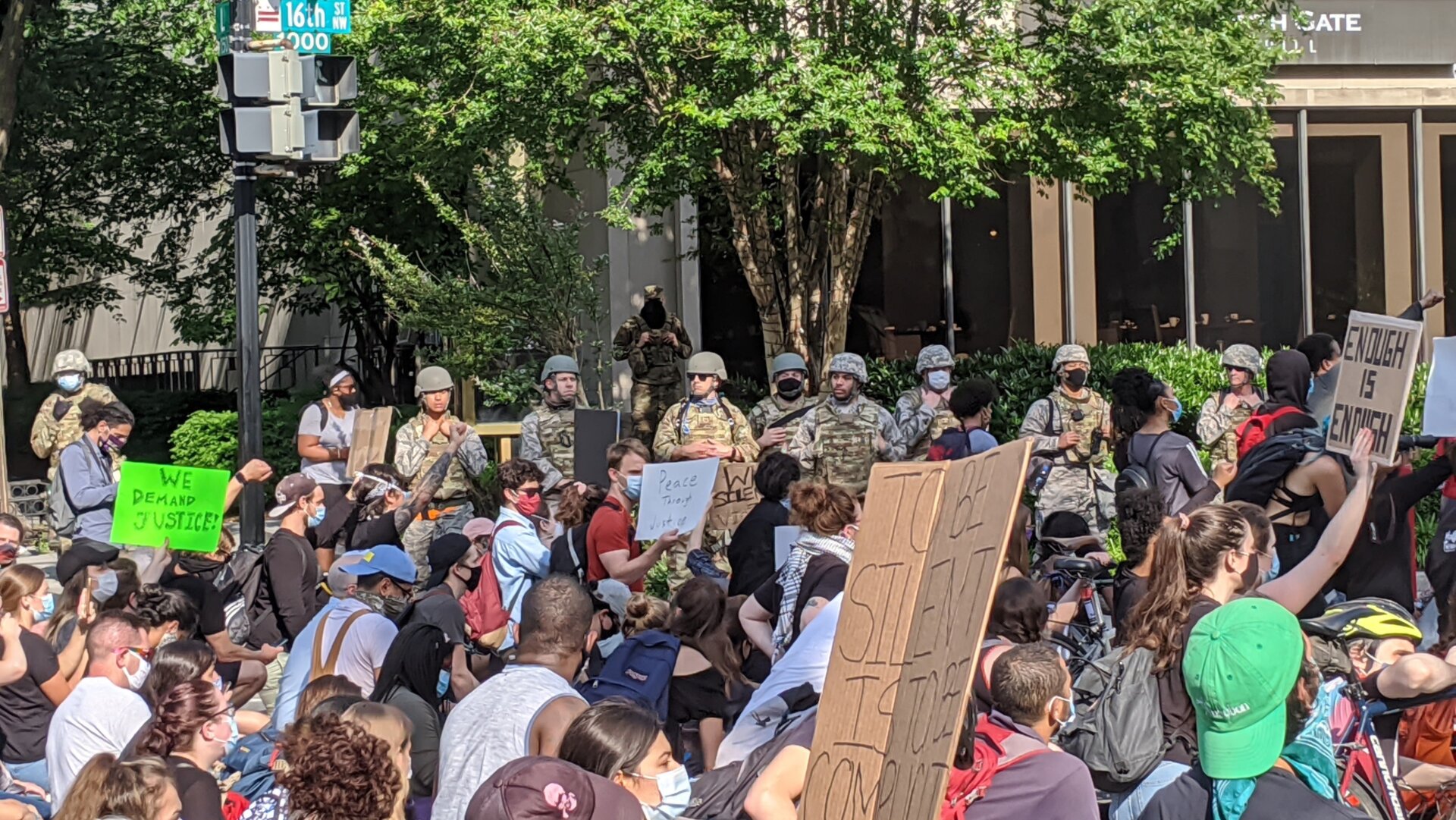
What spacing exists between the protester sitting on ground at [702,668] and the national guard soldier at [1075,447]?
3.64 metres

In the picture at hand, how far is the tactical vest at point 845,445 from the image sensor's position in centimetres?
1172

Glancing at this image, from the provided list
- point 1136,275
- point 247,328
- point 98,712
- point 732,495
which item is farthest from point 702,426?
point 1136,275

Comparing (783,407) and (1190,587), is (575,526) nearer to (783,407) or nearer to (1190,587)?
(783,407)

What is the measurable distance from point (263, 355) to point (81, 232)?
170 inches

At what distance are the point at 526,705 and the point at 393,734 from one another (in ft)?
1.88

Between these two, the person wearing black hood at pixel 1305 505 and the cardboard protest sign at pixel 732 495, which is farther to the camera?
the cardboard protest sign at pixel 732 495

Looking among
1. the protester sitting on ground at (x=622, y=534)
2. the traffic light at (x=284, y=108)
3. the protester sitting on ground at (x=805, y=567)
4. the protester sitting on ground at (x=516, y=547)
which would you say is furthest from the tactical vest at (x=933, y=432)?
the protester sitting on ground at (x=805, y=567)

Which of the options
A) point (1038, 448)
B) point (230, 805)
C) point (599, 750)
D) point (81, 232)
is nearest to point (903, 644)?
point (599, 750)

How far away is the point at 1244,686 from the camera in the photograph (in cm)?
344

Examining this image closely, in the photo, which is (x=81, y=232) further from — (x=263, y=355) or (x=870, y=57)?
(x=870, y=57)

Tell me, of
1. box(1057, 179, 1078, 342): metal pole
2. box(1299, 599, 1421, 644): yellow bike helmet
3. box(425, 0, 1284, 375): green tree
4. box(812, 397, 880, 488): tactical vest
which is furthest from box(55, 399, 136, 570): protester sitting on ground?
box(1057, 179, 1078, 342): metal pole

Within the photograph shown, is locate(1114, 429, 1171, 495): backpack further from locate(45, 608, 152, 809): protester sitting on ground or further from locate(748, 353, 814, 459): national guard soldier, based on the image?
locate(45, 608, 152, 809): protester sitting on ground

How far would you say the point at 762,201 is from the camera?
49.8 ft

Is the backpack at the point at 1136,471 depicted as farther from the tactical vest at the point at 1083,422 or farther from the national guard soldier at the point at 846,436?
the national guard soldier at the point at 846,436
